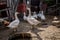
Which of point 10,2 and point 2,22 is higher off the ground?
point 10,2

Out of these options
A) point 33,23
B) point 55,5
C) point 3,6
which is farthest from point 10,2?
point 55,5

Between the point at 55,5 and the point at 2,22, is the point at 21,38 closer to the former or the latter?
the point at 2,22

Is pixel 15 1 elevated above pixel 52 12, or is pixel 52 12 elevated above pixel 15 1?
pixel 15 1

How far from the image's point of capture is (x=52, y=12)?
1259cm

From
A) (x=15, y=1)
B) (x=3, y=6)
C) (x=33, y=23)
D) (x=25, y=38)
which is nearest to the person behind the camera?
(x=25, y=38)

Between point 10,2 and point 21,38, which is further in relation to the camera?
point 10,2

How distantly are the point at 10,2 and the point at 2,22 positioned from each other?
2.66 m

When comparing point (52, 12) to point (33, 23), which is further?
point (52, 12)

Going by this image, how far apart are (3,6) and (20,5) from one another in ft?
3.59

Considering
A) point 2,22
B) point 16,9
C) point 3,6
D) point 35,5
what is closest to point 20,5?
point 16,9

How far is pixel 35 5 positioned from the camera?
13.2 metres

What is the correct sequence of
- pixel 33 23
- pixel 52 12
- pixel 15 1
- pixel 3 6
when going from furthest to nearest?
pixel 52 12
pixel 15 1
pixel 3 6
pixel 33 23

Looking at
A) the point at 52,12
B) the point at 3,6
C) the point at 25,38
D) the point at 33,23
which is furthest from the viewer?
the point at 52,12

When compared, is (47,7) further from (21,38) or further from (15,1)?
(21,38)
